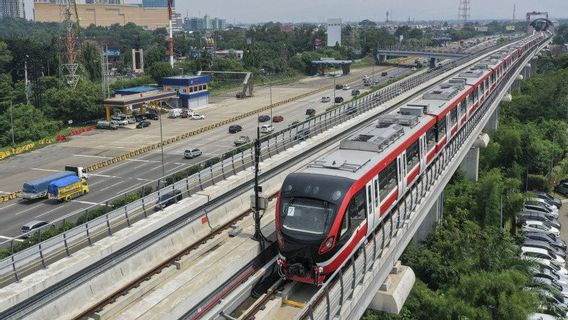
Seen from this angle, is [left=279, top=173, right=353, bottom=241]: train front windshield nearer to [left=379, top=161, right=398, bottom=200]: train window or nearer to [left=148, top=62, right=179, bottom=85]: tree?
[left=379, top=161, right=398, bottom=200]: train window

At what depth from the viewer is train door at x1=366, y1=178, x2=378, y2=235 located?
15328 millimetres

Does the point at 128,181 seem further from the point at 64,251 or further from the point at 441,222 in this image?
the point at 64,251

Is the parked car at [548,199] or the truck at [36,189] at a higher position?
the truck at [36,189]

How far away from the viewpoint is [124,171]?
4300cm

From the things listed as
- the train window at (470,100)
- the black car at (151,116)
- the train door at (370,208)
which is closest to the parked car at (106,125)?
the black car at (151,116)

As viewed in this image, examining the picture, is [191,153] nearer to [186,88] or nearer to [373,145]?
[186,88]

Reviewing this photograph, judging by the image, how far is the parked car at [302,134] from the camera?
88.9 feet

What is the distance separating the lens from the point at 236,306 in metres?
13.7

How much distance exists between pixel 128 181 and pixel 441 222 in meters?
22.9

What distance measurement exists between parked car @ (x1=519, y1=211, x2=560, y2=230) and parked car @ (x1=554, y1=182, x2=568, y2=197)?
296 inches

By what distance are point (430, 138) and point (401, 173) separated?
5.72 meters

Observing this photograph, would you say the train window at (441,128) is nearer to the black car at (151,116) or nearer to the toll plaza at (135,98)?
the toll plaza at (135,98)

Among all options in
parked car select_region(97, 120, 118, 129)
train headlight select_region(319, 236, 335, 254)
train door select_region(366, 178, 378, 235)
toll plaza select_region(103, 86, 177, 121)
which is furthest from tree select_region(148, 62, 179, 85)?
train headlight select_region(319, 236, 335, 254)

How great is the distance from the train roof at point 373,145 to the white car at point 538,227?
11990 mm
